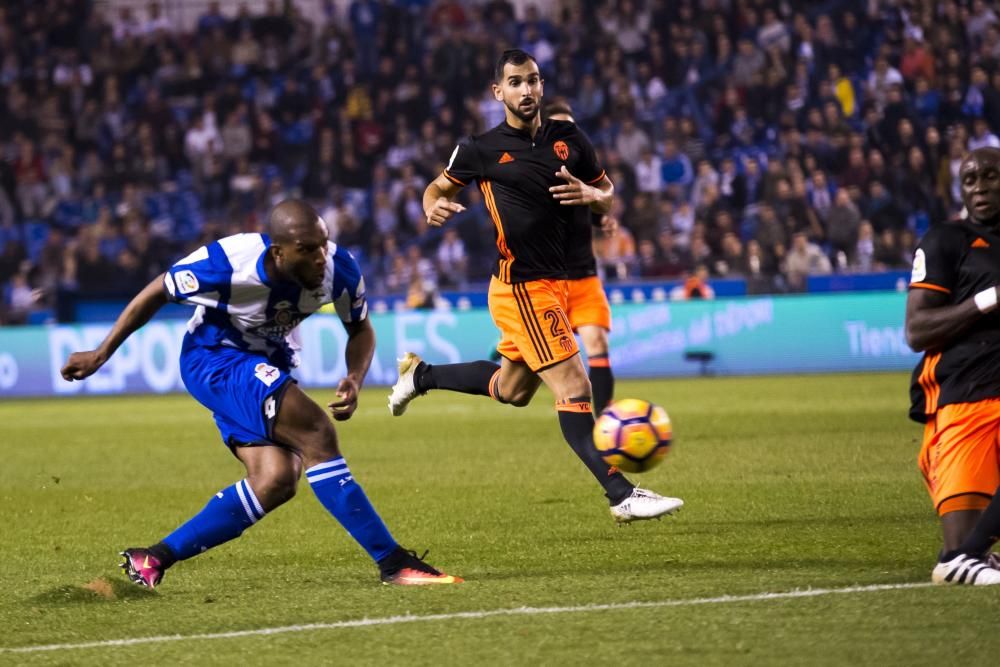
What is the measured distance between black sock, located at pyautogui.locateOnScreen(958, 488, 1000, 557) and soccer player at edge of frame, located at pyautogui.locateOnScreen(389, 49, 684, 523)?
2.25 m

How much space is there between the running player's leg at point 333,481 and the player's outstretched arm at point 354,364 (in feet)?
0.32

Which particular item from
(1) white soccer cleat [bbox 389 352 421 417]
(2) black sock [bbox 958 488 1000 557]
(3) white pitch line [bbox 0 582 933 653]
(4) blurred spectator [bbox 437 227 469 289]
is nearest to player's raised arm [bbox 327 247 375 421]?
(3) white pitch line [bbox 0 582 933 653]

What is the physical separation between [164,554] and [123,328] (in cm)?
92

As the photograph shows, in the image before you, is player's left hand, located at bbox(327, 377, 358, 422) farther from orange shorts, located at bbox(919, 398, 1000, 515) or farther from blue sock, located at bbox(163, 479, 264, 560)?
orange shorts, located at bbox(919, 398, 1000, 515)

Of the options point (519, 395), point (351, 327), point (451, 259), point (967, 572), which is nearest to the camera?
point (967, 572)

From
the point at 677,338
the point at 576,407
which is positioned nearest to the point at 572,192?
the point at 576,407

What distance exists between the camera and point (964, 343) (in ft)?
18.6

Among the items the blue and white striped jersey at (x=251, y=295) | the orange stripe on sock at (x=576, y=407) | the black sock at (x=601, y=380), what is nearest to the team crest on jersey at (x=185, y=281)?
the blue and white striped jersey at (x=251, y=295)

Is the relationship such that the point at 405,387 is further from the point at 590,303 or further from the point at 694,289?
the point at 694,289

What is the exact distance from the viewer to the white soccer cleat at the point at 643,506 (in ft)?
21.4

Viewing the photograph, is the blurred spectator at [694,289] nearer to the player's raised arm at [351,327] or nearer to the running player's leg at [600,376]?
the running player's leg at [600,376]

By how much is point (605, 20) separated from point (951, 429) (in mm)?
21182

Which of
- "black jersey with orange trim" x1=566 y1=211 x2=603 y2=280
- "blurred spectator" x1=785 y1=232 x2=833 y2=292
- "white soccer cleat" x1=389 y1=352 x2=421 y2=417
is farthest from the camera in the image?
"blurred spectator" x1=785 y1=232 x2=833 y2=292

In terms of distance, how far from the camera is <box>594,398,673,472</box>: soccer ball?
22.7 feet
